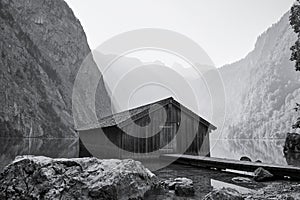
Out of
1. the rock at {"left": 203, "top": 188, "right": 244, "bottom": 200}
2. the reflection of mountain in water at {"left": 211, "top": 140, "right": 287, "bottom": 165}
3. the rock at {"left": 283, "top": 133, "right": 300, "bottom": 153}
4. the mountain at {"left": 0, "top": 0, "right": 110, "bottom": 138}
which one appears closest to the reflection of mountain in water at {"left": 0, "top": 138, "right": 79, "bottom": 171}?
the rock at {"left": 203, "top": 188, "right": 244, "bottom": 200}

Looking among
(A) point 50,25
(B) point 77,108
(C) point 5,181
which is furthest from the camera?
(A) point 50,25

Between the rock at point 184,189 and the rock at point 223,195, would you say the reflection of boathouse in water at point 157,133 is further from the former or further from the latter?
the rock at point 223,195

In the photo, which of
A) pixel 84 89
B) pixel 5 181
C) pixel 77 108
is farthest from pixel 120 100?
pixel 5 181

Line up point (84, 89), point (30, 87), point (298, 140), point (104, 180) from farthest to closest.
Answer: point (84, 89), point (30, 87), point (298, 140), point (104, 180)

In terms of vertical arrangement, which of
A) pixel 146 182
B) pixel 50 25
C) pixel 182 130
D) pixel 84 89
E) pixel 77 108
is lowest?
pixel 146 182

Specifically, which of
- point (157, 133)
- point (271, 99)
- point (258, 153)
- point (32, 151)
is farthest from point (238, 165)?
point (271, 99)

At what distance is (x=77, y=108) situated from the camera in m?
81.6

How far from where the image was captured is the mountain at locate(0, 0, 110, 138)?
6266 centimetres

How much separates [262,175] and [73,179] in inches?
300

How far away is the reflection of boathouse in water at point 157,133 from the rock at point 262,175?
962 cm

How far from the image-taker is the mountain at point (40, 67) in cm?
6266

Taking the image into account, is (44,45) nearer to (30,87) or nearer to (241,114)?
(30,87)

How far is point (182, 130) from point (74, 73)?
7695 centimetres

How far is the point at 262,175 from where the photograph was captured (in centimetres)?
1079
